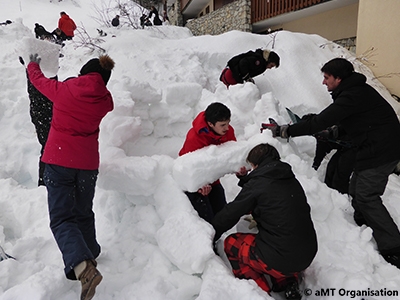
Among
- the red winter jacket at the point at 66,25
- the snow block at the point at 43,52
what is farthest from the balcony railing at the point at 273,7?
the snow block at the point at 43,52

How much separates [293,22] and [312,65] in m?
5.37

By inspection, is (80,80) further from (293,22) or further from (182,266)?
(293,22)

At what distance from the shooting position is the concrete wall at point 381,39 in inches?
196

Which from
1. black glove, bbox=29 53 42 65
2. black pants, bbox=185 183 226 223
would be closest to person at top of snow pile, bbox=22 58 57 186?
black glove, bbox=29 53 42 65

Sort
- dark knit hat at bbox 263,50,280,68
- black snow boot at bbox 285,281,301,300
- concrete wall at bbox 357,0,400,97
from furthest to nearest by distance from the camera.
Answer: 1. concrete wall at bbox 357,0,400,97
2. dark knit hat at bbox 263,50,280,68
3. black snow boot at bbox 285,281,301,300

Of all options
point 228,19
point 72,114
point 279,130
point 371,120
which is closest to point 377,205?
point 371,120

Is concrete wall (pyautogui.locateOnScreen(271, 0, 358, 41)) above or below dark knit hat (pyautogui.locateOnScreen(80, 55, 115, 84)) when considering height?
below

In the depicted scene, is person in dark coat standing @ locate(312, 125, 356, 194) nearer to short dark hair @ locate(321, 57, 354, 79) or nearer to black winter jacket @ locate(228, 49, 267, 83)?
short dark hair @ locate(321, 57, 354, 79)

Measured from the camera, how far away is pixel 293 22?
9508 mm

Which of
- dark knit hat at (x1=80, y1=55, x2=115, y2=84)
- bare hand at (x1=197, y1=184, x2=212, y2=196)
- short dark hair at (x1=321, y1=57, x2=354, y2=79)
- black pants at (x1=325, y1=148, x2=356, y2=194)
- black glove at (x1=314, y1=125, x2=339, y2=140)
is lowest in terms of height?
black pants at (x1=325, y1=148, x2=356, y2=194)

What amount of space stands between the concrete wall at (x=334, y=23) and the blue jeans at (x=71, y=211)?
8029 millimetres

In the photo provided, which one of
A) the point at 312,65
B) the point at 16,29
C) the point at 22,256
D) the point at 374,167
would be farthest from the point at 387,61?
the point at 16,29

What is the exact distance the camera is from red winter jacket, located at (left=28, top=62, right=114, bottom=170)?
184 cm

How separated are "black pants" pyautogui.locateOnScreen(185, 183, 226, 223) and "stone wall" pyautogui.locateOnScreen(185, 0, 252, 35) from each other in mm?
9056
